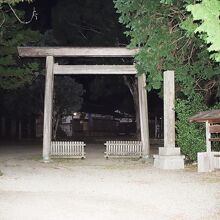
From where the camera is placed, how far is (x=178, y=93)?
20.7 m

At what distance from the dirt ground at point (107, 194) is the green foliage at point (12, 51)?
9.73 m

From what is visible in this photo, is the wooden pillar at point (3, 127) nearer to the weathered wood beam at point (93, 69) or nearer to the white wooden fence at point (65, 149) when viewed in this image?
the white wooden fence at point (65, 149)

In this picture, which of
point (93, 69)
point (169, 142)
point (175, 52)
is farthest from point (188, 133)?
point (93, 69)

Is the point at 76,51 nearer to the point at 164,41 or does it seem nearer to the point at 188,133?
the point at 164,41

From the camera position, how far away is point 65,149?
19.9m

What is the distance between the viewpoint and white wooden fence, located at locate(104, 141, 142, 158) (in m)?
19.9

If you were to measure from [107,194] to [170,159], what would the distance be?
6.35 meters

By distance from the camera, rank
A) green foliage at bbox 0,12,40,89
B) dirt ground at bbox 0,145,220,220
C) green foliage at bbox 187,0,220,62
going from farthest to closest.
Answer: green foliage at bbox 0,12,40,89, dirt ground at bbox 0,145,220,220, green foliage at bbox 187,0,220,62

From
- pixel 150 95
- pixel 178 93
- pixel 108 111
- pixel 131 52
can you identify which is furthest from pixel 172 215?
pixel 108 111

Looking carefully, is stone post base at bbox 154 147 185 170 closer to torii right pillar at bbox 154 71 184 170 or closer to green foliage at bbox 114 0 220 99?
torii right pillar at bbox 154 71 184 170

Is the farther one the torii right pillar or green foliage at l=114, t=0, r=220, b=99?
the torii right pillar

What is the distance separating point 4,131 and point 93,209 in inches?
1488

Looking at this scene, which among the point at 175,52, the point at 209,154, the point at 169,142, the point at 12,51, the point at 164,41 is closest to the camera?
the point at 164,41

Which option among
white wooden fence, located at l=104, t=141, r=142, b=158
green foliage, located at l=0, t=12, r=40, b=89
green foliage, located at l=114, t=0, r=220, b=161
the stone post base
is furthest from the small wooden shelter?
green foliage, located at l=0, t=12, r=40, b=89
